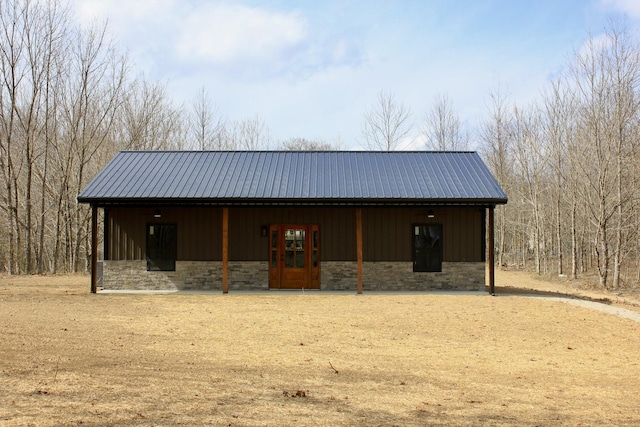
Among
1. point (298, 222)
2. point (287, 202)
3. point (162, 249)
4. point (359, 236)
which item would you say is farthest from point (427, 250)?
point (162, 249)

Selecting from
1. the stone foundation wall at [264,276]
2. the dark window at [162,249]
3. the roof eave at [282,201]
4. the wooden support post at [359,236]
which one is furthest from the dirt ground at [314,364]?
the roof eave at [282,201]

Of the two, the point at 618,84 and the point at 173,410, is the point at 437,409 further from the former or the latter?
the point at 618,84

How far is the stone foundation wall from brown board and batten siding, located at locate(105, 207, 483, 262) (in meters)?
0.19

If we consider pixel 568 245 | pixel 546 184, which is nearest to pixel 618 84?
pixel 546 184

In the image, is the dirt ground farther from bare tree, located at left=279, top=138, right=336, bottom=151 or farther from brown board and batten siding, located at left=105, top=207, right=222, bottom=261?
bare tree, located at left=279, top=138, right=336, bottom=151

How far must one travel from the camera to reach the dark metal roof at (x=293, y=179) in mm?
14391

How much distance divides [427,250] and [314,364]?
8870mm

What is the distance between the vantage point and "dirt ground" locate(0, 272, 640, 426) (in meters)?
5.06

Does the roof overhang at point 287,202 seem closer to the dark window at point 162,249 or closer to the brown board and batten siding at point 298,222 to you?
the brown board and batten siding at point 298,222

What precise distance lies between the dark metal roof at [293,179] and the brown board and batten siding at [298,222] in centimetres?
79

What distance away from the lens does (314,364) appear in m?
7.14

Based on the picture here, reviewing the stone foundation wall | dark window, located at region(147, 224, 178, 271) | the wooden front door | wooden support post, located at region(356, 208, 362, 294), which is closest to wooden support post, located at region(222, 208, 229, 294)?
the stone foundation wall

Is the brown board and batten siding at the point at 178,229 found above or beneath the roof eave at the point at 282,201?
beneath

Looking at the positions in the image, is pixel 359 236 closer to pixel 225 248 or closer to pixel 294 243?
pixel 294 243
